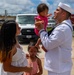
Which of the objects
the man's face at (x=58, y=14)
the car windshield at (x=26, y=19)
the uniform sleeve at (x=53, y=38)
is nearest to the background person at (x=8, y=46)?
the uniform sleeve at (x=53, y=38)

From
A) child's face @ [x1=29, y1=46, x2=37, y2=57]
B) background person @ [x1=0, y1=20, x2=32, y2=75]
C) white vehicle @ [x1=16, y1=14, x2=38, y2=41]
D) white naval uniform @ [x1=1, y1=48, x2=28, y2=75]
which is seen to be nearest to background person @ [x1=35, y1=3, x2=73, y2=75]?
white naval uniform @ [x1=1, y1=48, x2=28, y2=75]

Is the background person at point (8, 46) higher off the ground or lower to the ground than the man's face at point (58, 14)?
lower

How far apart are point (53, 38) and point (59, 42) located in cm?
10

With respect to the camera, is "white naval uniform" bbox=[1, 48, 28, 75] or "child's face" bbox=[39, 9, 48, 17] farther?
"child's face" bbox=[39, 9, 48, 17]

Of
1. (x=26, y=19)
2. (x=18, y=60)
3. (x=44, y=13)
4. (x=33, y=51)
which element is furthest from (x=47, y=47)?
(x=26, y=19)

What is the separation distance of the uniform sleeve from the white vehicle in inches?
571

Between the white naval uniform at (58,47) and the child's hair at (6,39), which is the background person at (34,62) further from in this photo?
the child's hair at (6,39)

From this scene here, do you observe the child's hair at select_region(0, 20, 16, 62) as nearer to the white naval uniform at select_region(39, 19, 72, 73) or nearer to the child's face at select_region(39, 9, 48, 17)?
the white naval uniform at select_region(39, 19, 72, 73)

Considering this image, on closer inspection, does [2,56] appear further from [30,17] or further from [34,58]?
[30,17]

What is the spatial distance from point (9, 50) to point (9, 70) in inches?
10.2

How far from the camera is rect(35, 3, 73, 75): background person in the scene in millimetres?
3902

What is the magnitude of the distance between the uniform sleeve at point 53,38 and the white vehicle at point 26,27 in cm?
1450

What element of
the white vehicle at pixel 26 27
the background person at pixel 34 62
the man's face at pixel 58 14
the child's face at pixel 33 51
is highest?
the man's face at pixel 58 14

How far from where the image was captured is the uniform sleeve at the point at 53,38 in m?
3.88
